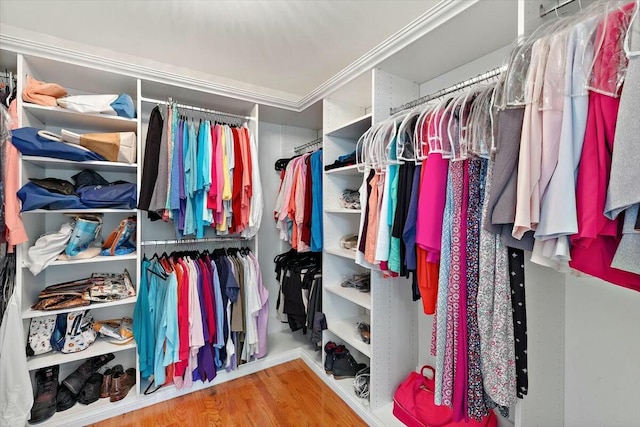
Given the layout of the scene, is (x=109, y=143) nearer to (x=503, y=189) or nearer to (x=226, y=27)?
(x=226, y=27)

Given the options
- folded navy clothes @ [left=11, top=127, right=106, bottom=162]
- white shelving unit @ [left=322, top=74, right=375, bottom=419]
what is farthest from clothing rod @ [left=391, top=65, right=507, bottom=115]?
folded navy clothes @ [left=11, top=127, right=106, bottom=162]

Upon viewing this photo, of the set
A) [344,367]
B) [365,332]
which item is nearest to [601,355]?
[365,332]

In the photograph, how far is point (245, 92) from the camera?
2.06 meters

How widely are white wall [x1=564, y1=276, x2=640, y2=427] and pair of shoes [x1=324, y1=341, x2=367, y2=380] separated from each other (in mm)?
1177

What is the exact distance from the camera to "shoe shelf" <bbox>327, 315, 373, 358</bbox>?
176cm

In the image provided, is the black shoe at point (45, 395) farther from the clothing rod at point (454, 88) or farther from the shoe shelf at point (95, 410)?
the clothing rod at point (454, 88)

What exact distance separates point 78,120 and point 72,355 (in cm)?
147

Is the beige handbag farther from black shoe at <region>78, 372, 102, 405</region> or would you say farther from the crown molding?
black shoe at <region>78, 372, 102, 405</region>

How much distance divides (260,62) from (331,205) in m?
1.36

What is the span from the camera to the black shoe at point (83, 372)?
1.72 meters

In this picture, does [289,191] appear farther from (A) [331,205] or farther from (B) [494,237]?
(B) [494,237]

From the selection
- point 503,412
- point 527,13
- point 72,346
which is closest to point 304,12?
point 527,13

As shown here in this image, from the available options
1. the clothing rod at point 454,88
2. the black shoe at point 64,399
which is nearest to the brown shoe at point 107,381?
the black shoe at point 64,399

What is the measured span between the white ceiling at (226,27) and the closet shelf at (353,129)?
623mm
